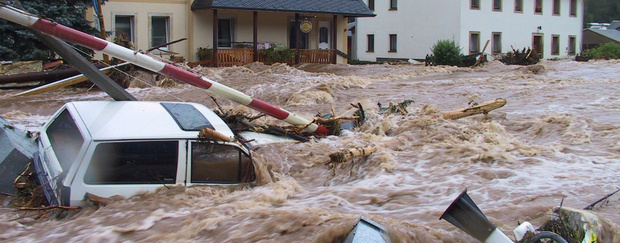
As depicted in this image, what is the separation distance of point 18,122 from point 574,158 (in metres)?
9.91

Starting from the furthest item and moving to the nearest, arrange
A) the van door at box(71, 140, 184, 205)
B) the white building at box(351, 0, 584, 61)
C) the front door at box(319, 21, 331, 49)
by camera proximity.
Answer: the white building at box(351, 0, 584, 61), the front door at box(319, 21, 331, 49), the van door at box(71, 140, 184, 205)

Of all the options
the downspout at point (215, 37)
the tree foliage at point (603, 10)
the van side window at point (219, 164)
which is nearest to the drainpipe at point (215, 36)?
the downspout at point (215, 37)

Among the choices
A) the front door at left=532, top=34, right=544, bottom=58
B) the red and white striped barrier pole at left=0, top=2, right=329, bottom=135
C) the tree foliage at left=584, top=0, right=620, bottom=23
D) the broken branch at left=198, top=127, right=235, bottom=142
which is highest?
the tree foliage at left=584, top=0, right=620, bottom=23

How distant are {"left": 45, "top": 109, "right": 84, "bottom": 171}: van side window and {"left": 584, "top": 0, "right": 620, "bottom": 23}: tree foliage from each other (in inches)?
3428

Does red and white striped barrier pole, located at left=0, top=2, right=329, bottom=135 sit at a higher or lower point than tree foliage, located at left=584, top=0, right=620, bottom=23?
lower

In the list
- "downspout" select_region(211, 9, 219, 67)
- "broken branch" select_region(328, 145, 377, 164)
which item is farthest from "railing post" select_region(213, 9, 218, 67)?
"broken branch" select_region(328, 145, 377, 164)

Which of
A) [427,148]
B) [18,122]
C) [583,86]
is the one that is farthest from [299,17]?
[427,148]

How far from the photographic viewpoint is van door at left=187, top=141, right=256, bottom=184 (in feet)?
21.5

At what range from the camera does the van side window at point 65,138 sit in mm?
6332

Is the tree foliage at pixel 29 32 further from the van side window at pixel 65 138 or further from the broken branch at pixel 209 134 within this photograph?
the broken branch at pixel 209 134

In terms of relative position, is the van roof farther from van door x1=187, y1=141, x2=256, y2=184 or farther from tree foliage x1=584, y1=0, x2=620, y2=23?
tree foliage x1=584, y1=0, x2=620, y2=23

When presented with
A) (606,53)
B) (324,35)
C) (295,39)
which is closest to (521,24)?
(606,53)

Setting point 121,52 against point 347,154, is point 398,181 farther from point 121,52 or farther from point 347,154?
point 121,52

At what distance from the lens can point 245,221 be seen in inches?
232
